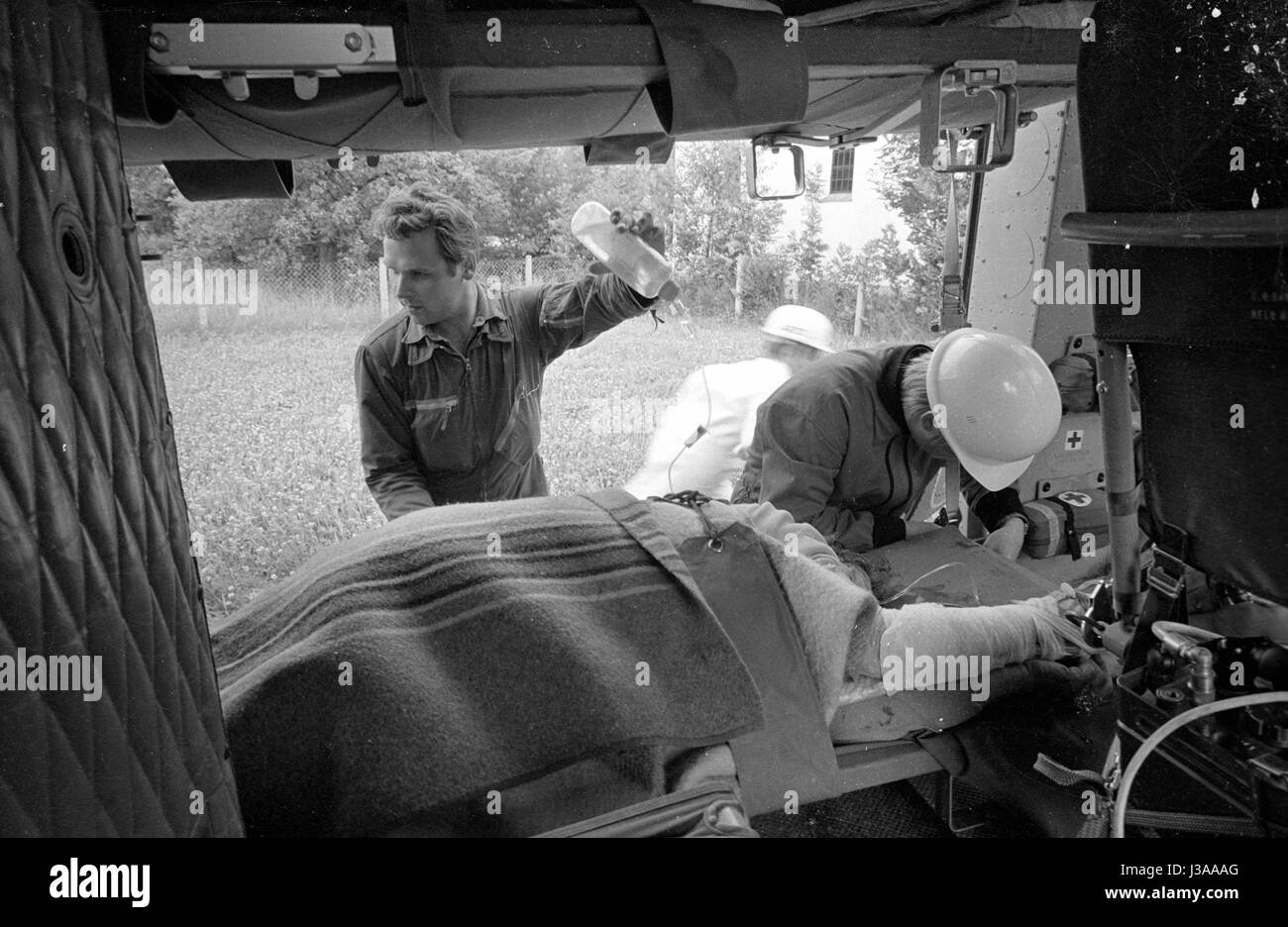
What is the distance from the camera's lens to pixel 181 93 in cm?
149

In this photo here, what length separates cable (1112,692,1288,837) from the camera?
0.96 metres

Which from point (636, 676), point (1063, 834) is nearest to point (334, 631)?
point (636, 676)

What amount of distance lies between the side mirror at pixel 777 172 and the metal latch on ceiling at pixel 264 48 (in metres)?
1.16

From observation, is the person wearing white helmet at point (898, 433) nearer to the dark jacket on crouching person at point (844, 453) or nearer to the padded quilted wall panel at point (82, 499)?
the dark jacket on crouching person at point (844, 453)

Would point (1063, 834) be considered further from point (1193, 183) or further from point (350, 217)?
point (350, 217)

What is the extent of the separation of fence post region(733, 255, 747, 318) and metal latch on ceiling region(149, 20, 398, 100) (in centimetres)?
232

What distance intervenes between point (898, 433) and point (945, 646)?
4.79 feet

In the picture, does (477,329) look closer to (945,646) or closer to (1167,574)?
(945,646)

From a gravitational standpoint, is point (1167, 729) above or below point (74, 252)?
below

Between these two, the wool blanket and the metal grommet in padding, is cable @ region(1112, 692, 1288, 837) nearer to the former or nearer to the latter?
the wool blanket

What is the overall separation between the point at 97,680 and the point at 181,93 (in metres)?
1.14

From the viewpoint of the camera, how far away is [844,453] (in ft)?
8.94

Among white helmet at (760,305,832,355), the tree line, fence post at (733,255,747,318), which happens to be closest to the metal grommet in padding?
the tree line

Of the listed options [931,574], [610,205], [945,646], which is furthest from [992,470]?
[610,205]
